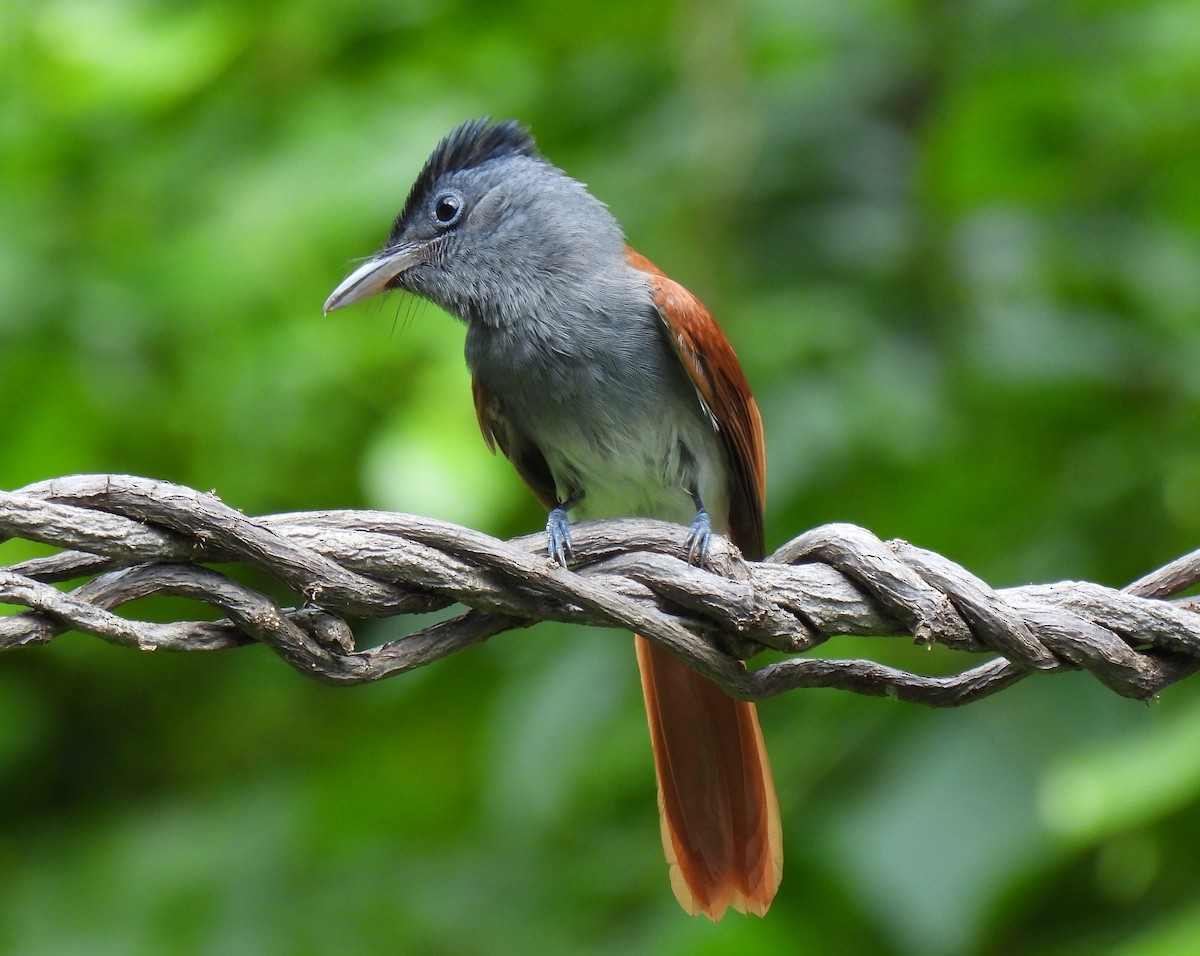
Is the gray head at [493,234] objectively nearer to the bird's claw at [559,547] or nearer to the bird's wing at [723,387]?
the bird's wing at [723,387]

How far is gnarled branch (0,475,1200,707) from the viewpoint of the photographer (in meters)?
1.44

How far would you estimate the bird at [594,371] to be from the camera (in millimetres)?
2805

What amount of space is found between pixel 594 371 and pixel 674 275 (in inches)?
18.1

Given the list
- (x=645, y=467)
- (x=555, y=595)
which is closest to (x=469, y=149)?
(x=645, y=467)

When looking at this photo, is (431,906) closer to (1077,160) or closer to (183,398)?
(183,398)

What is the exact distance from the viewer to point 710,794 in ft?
8.77

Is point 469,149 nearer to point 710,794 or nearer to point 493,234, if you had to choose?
point 493,234

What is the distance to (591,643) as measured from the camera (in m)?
3.01

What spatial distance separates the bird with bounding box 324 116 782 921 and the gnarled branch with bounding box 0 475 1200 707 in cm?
93

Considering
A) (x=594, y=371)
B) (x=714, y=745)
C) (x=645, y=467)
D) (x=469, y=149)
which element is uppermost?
(x=469, y=149)

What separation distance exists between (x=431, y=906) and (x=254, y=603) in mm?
2278

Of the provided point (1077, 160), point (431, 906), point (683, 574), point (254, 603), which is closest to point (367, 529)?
point (254, 603)

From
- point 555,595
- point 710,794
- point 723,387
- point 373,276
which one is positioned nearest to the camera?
point 555,595

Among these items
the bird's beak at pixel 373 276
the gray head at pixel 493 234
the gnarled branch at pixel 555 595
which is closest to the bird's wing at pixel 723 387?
the gray head at pixel 493 234
